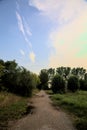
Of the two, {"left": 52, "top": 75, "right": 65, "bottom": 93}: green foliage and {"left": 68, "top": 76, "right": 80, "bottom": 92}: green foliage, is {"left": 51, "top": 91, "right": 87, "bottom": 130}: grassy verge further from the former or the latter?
{"left": 68, "top": 76, "right": 80, "bottom": 92}: green foliage

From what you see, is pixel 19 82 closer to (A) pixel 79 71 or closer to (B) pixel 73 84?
(B) pixel 73 84

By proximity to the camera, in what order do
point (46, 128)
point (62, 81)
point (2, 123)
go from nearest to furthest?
point (46, 128)
point (2, 123)
point (62, 81)

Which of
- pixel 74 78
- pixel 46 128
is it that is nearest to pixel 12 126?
pixel 46 128

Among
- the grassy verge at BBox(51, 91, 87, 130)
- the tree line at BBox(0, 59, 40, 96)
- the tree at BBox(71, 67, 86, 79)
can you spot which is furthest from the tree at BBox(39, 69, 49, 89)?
the grassy verge at BBox(51, 91, 87, 130)

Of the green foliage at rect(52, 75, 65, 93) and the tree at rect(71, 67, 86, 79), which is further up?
the tree at rect(71, 67, 86, 79)

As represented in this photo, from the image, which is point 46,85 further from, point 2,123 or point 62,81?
point 2,123

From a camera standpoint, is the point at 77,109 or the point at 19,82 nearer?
the point at 77,109

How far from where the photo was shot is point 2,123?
15500 mm

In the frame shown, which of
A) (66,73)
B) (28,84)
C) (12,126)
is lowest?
(12,126)

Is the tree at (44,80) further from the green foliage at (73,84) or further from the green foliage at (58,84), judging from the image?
the green foliage at (58,84)

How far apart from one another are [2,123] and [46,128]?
3423mm

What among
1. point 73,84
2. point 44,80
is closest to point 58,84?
point 73,84

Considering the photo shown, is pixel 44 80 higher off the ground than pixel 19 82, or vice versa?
pixel 44 80

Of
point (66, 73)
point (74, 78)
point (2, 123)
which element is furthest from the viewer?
point (66, 73)
